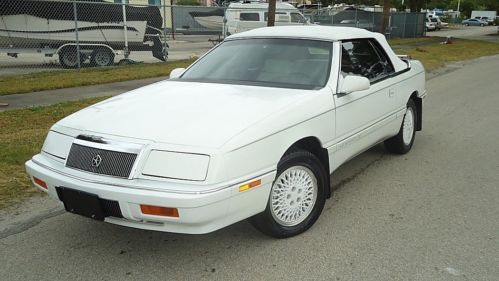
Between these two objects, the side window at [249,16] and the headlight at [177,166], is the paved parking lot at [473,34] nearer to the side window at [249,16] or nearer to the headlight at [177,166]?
the side window at [249,16]

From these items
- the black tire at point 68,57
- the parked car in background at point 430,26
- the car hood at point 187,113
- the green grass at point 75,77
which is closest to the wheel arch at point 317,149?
the car hood at point 187,113

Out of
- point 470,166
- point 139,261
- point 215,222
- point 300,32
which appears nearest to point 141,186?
point 215,222

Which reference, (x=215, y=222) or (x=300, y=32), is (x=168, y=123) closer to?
(x=215, y=222)

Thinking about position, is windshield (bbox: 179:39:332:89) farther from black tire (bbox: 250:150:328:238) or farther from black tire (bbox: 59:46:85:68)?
black tire (bbox: 59:46:85:68)

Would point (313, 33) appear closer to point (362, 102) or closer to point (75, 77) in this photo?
point (362, 102)

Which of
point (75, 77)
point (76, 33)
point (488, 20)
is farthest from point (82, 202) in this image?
point (488, 20)

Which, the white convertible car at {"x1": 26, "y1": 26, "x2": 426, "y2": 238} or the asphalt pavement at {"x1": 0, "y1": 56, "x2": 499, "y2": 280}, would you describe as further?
the asphalt pavement at {"x1": 0, "y1": 56, "x2": 499, "y2": 280}

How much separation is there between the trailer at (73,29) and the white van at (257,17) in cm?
855

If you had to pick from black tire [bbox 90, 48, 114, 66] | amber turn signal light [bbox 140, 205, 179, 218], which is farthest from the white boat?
amber turn signal light [bbox 140, 205, 179, 218]

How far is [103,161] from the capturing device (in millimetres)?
3070

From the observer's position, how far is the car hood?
10.3 feet

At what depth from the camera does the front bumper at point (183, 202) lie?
9.42 ft

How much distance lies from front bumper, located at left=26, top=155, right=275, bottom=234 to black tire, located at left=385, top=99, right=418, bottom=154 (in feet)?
10.0

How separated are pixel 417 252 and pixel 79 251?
2.44m
